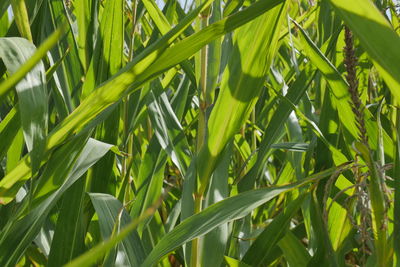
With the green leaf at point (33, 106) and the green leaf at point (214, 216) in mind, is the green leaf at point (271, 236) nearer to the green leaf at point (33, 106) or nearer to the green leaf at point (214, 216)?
the green leaf at point (214, 216)

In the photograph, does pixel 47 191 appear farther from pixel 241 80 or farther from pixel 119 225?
pixel 241 80

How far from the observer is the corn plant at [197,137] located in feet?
1.76

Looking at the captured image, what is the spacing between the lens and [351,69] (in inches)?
20.6

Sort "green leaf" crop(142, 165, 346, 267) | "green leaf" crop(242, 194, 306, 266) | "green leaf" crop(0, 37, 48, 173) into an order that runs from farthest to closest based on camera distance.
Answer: "green leaf" crop(242, 194, 306, 266), "green leaf" crop(142, 165, 346, 267), "green leaf" crop(0, 37, 48, 173)

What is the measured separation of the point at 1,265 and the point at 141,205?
297 millimetres

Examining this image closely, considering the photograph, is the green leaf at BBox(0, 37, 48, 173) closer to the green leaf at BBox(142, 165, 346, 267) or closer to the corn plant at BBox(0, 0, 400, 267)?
the corn plant at BBox(0, 0, 400, 267)

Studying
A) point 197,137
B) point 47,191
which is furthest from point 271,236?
point 47,191

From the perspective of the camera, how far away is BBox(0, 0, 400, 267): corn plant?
1.76ft

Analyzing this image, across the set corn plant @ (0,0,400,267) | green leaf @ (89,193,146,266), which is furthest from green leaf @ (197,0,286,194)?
green leaf @ (89,193,146,266)

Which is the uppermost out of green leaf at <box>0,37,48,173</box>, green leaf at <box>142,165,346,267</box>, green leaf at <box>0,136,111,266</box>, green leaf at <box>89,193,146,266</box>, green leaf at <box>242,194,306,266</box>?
green leaf at <box>0,37,48,173</box>

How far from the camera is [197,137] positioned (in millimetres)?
834

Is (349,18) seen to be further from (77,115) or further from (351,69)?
(77,115)

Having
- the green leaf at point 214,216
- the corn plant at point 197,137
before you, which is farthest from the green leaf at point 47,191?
the green leaf at point 214,216

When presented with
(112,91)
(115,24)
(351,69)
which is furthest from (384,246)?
(115,24)
